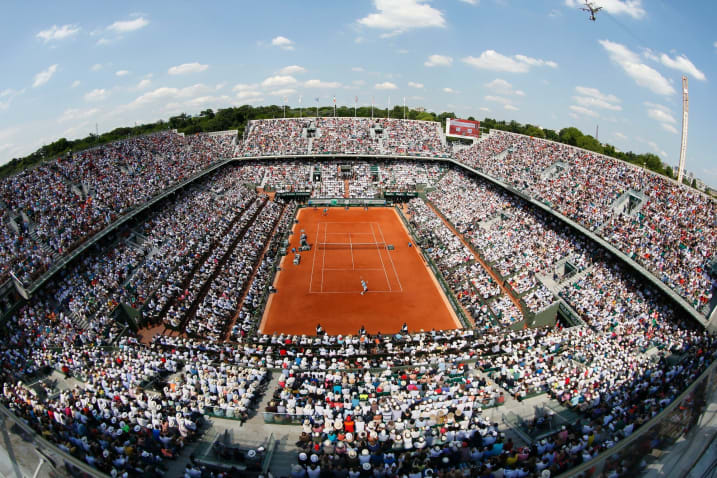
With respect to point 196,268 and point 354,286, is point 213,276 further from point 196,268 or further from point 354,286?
point 354,286

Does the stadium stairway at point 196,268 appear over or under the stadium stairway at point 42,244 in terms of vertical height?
under

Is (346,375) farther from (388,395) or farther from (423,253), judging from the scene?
(423,253)

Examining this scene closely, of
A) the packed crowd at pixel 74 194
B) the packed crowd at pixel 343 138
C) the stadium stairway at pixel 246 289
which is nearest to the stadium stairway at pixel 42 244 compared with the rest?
the packed crowd at pixel 74 194

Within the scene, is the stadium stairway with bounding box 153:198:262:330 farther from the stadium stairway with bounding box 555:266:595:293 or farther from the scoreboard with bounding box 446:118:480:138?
the scoreboard with bounding box 446:118:480:138

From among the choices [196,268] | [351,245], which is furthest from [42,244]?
[351,245]

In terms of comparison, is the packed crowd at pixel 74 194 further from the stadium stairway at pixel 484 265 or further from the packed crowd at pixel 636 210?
the packed crowd at pixel 636 210
